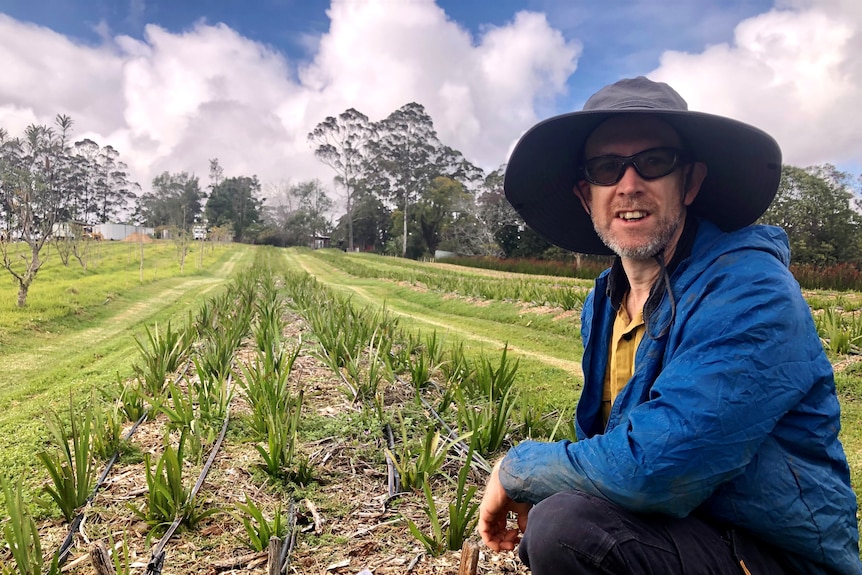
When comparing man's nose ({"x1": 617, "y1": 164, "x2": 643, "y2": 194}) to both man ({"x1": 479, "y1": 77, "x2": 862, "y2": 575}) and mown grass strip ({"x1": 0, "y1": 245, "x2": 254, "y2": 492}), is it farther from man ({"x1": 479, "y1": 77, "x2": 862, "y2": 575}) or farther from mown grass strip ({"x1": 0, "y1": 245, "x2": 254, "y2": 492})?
mown grass strip ({"x1": 0, "y1": 245, "x2": 254, "y2": 492})

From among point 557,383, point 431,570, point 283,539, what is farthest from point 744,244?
point 557,383

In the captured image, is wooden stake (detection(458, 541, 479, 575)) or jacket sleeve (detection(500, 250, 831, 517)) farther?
wooden stake (detection(458, 541, 479, 575))

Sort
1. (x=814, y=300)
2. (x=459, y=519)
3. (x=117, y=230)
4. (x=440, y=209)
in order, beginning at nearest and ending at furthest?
1. (x=459, y=519)
2. (x=814, y=300)
3. (x=440, y=209)
4. (x=117, y=230)

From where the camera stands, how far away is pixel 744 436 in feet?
3.57

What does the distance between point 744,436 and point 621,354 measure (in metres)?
0.69

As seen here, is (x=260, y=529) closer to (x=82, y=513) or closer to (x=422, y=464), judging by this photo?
(x=422, y=464)

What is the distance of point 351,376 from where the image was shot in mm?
3867

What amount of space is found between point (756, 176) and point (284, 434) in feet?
7.25

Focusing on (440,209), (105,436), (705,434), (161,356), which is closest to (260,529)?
(105,436)

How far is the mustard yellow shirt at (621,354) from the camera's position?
172 centimetres

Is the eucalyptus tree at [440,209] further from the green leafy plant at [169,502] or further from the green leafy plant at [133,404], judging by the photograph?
the green leafy plant at [169,502]

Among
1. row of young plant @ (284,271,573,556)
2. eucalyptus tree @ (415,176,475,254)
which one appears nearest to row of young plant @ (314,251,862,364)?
row of young plant @ (284,271,573,556)

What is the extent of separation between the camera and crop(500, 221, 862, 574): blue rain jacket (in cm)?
109

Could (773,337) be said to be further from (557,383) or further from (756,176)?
→ (557,383)
